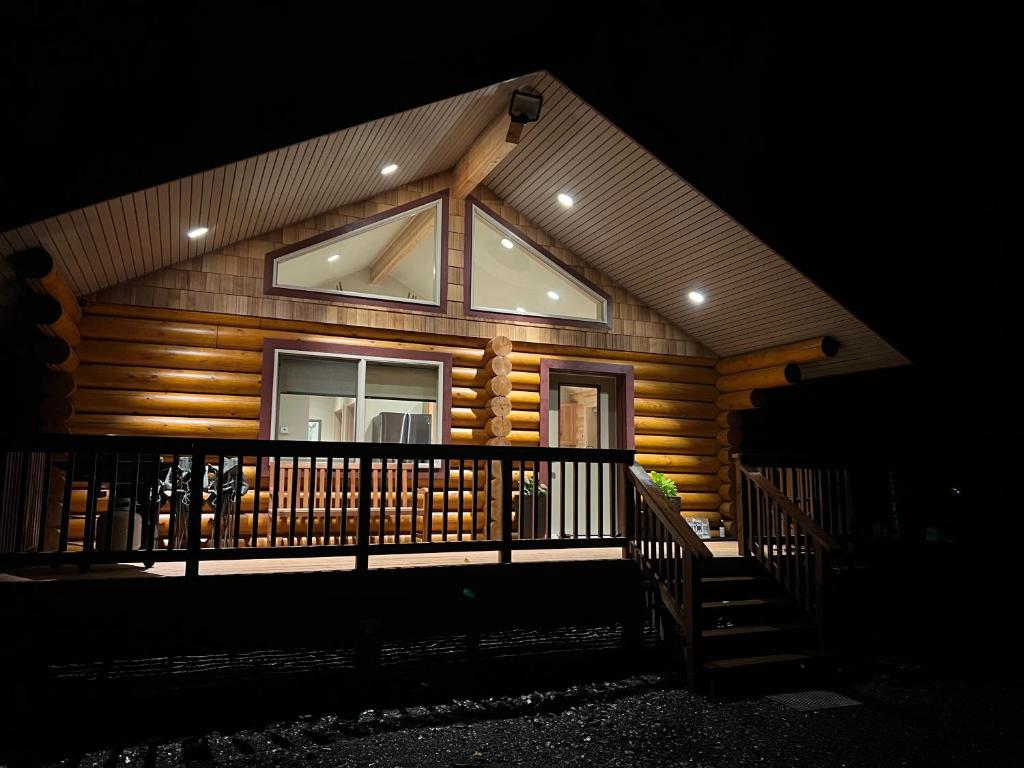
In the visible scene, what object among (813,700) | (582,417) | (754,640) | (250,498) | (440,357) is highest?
(440,357)

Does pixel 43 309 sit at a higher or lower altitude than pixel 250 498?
higher

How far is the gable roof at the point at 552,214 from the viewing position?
680 centimetres

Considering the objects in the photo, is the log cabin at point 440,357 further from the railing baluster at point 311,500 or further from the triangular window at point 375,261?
the railing baluster at point 311,500

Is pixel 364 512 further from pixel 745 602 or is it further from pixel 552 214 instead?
pixel 552 214

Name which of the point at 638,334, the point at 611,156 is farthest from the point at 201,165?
the point at 638,334

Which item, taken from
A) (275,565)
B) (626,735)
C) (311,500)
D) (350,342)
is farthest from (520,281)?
(626,735)

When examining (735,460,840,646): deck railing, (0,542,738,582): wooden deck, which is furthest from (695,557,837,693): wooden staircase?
(0,542,738,582): wooden deck

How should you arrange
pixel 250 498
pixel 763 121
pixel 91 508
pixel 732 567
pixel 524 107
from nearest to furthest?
pixel 91 508, pixel 732 567, pixel 524 107, pixel 250 498, pixel 763 121

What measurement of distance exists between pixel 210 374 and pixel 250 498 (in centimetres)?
154

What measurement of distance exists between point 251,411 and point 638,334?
223 inches

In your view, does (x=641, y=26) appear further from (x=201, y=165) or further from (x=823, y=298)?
(x=201, y=165)

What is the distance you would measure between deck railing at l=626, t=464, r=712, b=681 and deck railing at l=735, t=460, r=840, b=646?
1045mm

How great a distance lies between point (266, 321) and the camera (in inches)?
340

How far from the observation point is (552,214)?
32.9 feet
